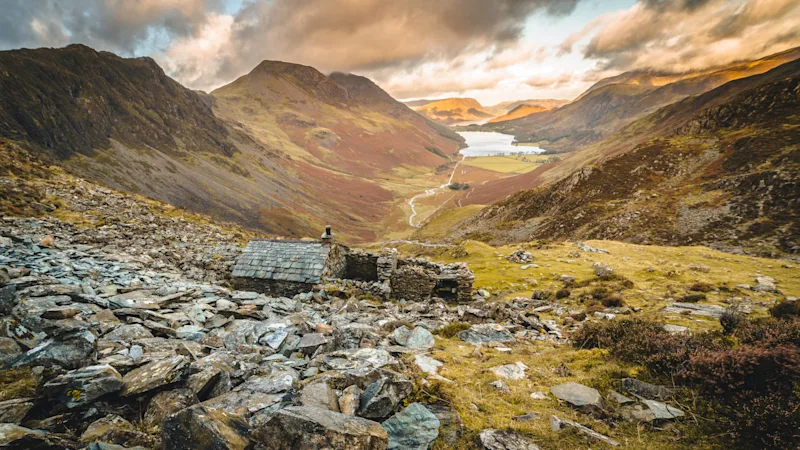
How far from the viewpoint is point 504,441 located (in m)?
6.13

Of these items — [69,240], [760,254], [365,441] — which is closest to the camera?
[365,441]

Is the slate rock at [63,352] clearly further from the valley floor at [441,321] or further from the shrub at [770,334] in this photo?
the shrub at [770,334]

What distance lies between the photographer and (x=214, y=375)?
266 inches

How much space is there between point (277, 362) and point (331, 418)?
388 centimetres

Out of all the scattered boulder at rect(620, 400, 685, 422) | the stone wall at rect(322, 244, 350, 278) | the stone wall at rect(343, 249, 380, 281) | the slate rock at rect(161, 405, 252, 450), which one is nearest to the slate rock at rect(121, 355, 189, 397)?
the slate rock at rect(161, 405, 252, 450)

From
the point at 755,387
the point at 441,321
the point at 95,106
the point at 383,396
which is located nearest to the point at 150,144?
the point at 95,106

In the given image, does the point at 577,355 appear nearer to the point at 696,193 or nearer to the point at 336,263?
the point at 336,263

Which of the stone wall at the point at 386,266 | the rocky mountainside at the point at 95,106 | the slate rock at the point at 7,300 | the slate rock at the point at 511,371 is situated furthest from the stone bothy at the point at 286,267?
the rocky mountainside at the point at 95,106

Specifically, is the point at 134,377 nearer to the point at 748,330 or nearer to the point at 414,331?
the point at 414,331

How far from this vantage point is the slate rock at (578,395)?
7.47 meters

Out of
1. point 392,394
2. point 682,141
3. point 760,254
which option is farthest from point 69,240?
point 682,141

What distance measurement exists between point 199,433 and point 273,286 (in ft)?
58.6

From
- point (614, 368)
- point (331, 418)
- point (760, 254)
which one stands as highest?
point (331, 418)

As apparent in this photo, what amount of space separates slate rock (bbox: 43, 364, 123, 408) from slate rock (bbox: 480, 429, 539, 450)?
674 cm
